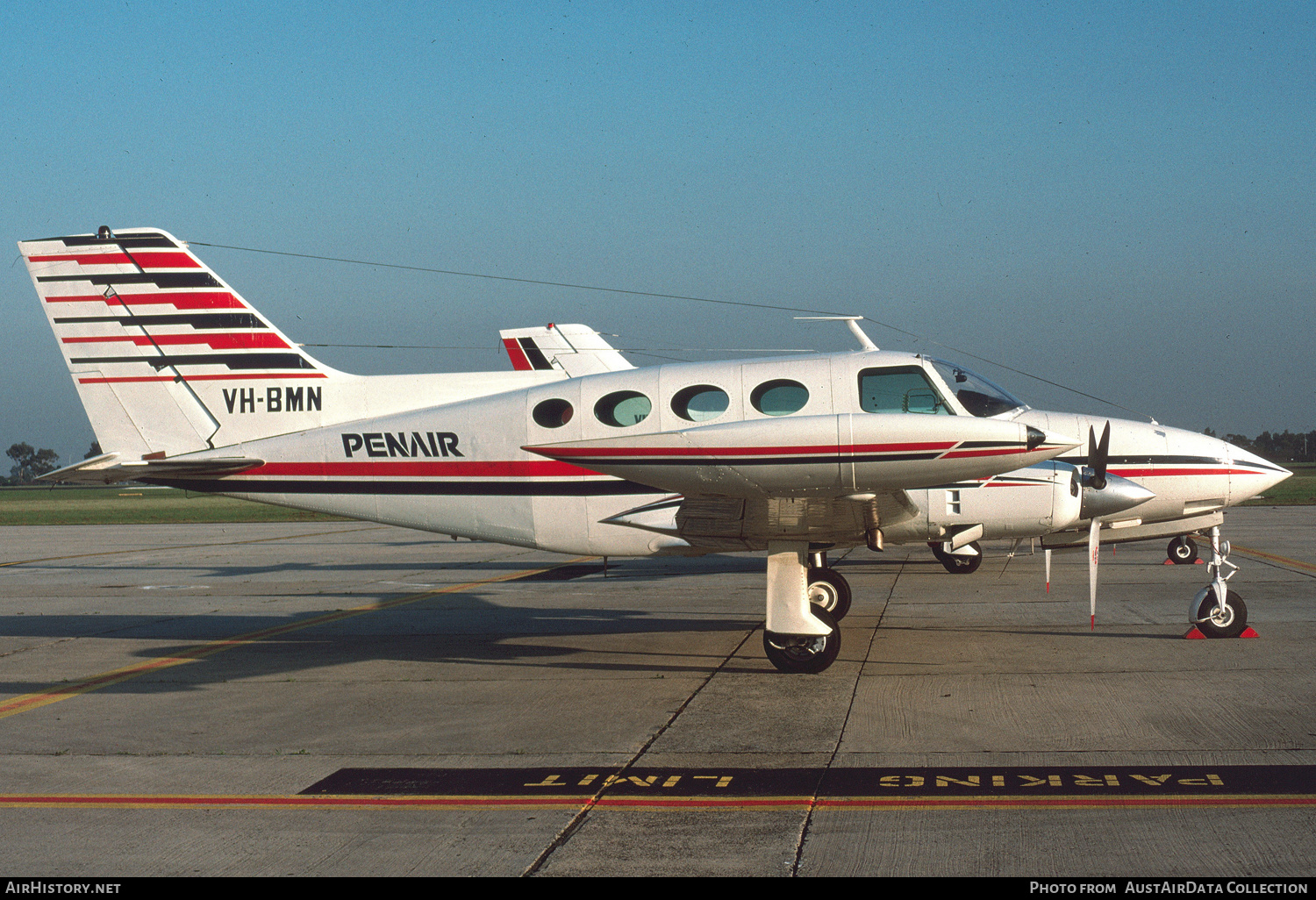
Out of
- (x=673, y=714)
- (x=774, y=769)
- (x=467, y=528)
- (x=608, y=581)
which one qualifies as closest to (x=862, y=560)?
(x=608, y=581)

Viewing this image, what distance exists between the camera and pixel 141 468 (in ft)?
39.1

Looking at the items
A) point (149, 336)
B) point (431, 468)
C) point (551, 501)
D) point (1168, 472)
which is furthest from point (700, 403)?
point (1168, 472)

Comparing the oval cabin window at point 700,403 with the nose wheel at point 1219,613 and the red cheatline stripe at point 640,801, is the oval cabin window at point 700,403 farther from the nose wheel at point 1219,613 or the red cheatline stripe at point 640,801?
the nose wheel at point 1219,613

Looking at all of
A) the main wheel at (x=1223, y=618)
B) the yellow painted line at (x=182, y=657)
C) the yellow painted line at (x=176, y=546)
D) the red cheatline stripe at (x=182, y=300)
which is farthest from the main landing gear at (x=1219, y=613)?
the yellow painted line at (x=176, y=546)

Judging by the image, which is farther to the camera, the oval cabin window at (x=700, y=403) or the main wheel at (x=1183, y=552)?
the main wheel at (x=1183, y=552)

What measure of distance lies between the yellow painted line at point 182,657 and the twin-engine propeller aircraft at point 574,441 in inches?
77.5

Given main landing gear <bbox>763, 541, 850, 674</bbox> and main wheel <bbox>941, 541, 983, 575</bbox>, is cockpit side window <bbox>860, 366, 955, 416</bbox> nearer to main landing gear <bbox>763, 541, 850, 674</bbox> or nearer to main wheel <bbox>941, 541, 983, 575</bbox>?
main landing gear <bbox>763, 541, 850, 674</bbox>

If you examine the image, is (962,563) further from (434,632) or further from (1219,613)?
(434,632)

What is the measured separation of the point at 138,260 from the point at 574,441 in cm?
716

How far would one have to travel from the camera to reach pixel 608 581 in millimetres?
18875

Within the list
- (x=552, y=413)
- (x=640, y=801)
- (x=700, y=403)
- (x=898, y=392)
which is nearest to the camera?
(x=640, y=801)

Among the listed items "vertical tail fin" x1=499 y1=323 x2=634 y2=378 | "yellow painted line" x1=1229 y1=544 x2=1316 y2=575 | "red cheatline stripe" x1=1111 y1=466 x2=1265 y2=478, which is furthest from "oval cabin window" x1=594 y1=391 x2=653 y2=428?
Result: "vertical tail fin" x1=499 y1=323 x2=634 y2=378

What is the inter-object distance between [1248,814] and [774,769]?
2.72 meters

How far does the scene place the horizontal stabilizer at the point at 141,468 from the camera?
11445 millimetres
